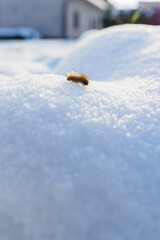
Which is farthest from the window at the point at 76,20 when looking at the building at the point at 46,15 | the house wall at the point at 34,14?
the house wall at the point at 34,14

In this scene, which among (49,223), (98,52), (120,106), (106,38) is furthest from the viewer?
(106,38)

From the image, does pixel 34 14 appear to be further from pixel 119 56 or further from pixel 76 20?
pixel 119 56

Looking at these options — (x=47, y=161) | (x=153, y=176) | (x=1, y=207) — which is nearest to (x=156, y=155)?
(x=153, y=176)

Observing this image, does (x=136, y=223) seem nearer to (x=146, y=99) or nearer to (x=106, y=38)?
(x=146, y=99)

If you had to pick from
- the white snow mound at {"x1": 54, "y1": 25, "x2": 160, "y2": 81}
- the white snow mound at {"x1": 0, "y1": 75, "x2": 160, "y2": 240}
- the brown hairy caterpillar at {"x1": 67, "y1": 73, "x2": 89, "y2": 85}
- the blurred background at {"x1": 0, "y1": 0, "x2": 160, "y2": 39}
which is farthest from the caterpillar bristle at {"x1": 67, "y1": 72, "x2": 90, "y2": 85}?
the blurred background at {"x1": 0, "y1": 0, "x2": 160, "y2": 39}

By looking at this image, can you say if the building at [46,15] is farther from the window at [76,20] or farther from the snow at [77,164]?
the snow at [77,164]

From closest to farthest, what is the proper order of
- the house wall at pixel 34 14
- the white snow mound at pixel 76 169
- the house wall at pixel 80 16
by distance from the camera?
the white snow mound at pixel 76 169 → the house wall at pixel 34 14 → the house wall at pixel 80 16

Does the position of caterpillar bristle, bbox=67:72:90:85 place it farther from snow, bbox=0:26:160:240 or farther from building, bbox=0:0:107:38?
building, bbox=0:0:107:38
